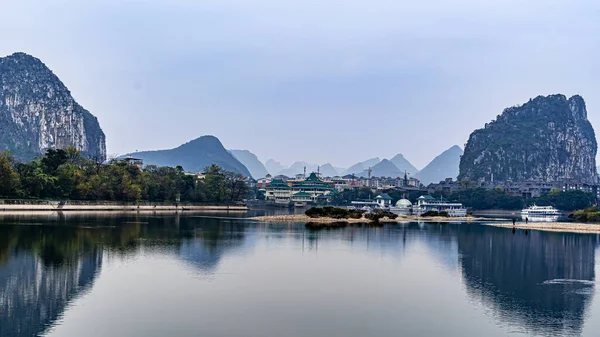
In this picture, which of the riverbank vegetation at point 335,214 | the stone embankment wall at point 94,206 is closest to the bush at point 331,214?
the riverbank vegetation at point 335,214

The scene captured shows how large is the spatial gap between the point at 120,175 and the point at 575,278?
98.1m

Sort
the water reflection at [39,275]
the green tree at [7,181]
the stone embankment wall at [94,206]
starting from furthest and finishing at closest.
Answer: the stone embankment wall at [94,206] < the green tree at [7,181] < the water reflection at [39,275]

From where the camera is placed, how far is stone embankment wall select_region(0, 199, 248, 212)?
101 metres

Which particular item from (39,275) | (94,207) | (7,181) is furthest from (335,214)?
(39,275)

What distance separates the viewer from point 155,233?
2758 inches

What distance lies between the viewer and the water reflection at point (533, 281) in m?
30.5

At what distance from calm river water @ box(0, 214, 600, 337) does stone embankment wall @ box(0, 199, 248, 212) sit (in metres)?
39.6

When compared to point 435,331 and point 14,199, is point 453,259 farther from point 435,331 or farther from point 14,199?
point 14,199

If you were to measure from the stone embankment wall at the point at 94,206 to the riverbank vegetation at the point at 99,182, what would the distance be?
1.51 m

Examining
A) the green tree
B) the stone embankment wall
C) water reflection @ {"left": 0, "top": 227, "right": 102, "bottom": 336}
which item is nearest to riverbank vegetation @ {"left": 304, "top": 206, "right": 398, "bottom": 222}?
the stone embankment wall

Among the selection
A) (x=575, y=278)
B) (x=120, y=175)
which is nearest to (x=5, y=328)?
(x=575, y=278)

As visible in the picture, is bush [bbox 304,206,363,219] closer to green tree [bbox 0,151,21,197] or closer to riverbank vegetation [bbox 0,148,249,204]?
riverbank vegetation [bbox 0,148,249,204]

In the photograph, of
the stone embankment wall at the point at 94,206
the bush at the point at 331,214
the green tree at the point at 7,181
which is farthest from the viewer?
the bush at the point at 331,214

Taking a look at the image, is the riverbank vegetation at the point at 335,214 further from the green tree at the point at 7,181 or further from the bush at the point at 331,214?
the green tree at the point at 7,181
